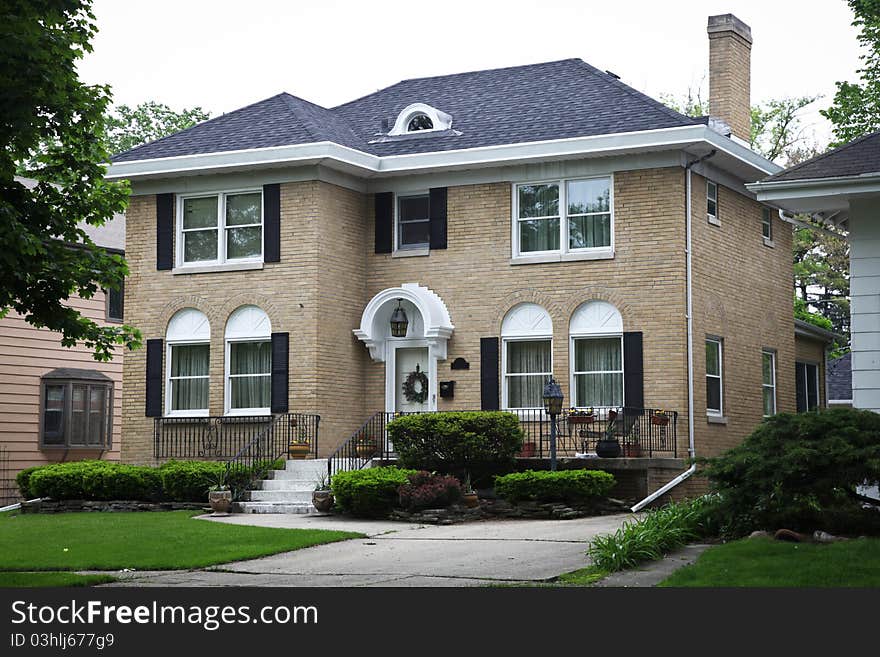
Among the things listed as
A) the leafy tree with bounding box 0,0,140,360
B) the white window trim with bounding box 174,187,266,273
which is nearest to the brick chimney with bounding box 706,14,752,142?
the white window trim with bounding box 174,187,266,273

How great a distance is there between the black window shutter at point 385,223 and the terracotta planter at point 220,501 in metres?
6.39

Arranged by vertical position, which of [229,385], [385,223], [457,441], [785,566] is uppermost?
[385,223]

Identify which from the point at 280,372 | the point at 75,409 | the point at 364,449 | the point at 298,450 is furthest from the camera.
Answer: the point at 75,409

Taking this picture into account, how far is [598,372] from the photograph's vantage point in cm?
2458

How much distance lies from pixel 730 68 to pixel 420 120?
21.1 ft

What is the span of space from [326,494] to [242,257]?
21.4 feet

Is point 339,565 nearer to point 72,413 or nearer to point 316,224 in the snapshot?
point 316,224

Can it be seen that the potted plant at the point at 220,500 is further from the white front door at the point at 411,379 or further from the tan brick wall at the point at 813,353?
the tan brick wall at the point at 813,353

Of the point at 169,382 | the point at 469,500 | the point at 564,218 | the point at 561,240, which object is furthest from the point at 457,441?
the point at 169,382

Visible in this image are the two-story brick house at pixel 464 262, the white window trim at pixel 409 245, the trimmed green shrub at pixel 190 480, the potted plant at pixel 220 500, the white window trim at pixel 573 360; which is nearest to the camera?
the potted plant at pixel 220 500

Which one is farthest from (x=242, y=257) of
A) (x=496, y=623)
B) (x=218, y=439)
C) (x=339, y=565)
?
(x=496, y=623)

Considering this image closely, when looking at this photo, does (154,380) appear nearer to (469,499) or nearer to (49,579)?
(469,499)

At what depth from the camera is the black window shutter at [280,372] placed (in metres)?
25.3

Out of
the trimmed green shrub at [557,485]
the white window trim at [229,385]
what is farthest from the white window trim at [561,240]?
the white window trim at [229,385]
